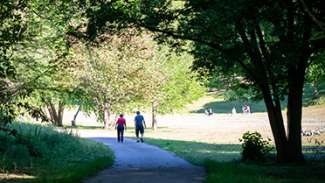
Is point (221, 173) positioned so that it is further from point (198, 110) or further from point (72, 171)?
point (198, 110)

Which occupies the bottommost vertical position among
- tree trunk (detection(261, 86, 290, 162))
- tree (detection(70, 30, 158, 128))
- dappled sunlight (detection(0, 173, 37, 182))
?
dappled sunlight (detection(0, 173, 37, 182))

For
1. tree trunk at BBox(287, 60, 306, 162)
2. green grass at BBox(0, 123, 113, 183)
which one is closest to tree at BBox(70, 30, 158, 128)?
green grass at BBox(0, 123, 113, 183)

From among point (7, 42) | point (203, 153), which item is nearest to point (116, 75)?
point (203, 153)

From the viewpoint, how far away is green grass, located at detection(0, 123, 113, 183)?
14.5 m

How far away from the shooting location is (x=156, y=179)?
546 inches

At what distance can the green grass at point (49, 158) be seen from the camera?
1455 centimetres

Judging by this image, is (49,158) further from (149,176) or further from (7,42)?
(7,42)

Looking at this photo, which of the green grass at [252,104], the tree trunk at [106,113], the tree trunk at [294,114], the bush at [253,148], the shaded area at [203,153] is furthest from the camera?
the green grass at [252,104]

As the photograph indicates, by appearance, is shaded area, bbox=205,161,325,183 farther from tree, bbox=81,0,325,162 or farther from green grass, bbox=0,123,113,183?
green grass, bbox=0,123,113,183

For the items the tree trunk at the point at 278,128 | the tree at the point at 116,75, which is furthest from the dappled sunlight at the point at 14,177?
the tree at the point at 116,75

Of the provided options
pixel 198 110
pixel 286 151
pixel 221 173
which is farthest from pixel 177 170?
pixel 198 110

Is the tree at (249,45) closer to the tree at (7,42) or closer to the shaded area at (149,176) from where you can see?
the shaded area at (149,176)

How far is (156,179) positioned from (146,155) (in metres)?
9.35

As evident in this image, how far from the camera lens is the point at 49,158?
1888 centimetres
